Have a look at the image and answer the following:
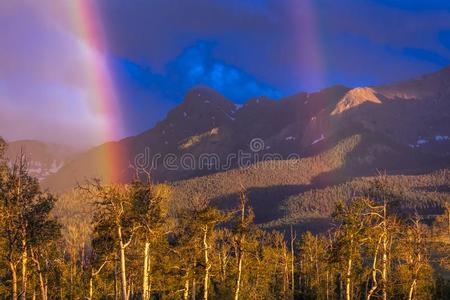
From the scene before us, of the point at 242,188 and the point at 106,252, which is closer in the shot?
the point at 242,188

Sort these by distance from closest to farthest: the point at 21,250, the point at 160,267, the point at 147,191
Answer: the point at 21,250 < the point at 147,191 < the point at 160,267

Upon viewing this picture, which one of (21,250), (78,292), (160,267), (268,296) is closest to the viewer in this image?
(21,250)

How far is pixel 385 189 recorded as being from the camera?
4281 centimetres

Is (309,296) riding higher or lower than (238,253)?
lower

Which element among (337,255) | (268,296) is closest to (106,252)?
(337,255)

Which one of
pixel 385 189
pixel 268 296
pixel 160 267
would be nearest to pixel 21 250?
pixel 160 267

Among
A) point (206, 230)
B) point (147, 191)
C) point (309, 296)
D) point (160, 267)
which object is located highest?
point (147, 191)

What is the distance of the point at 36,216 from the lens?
4156 cm

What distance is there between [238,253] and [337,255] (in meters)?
8.93

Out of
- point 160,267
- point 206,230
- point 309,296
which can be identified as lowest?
point 309,296

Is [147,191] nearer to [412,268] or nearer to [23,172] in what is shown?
[23,172]

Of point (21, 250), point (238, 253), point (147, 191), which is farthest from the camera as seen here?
point (238, 253)

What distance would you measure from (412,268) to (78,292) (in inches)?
2021

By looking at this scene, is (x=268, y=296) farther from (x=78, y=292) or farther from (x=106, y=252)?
(x=106, y=252)
